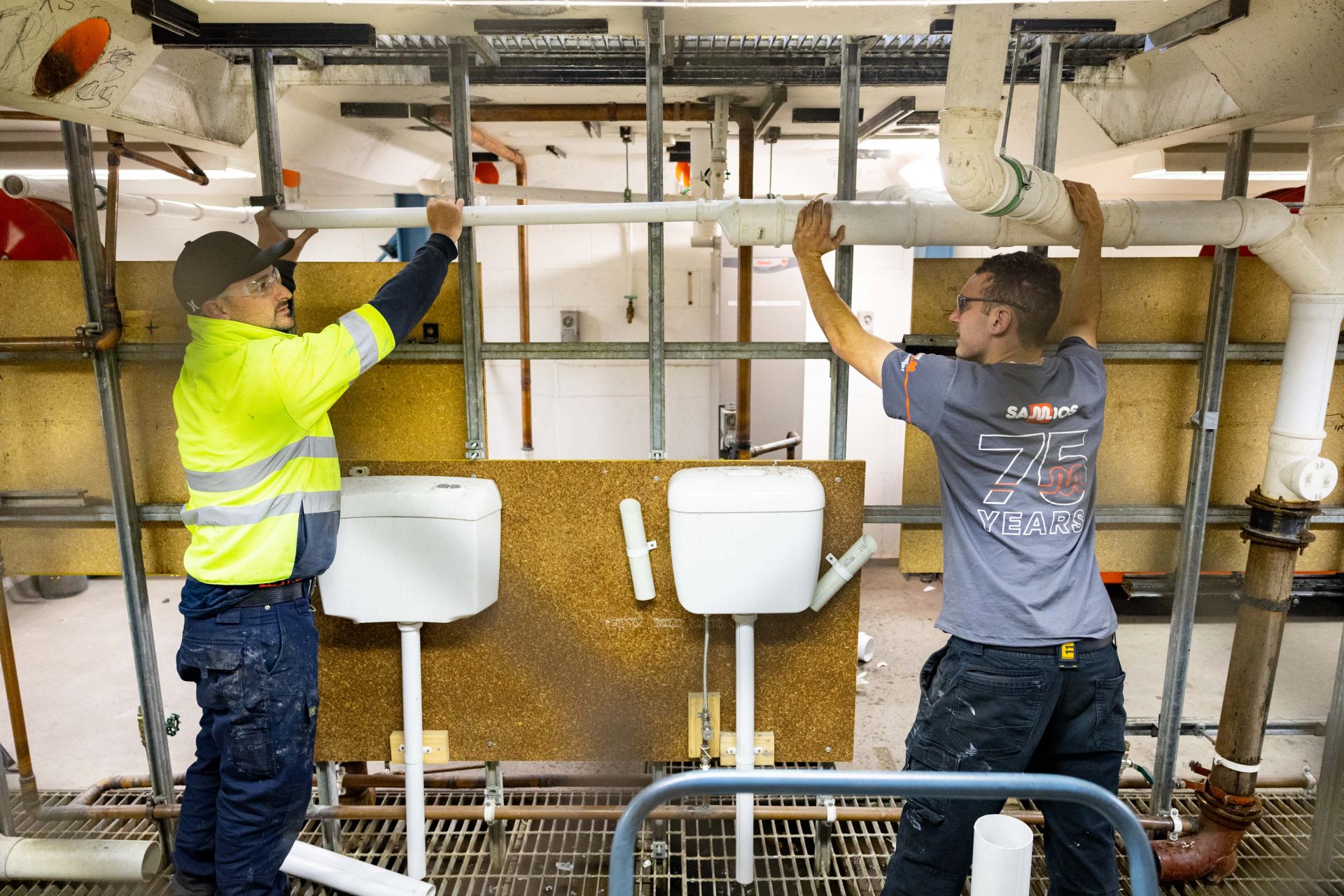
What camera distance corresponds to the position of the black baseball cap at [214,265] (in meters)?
1.63

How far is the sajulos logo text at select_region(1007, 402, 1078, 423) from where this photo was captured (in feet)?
4.87

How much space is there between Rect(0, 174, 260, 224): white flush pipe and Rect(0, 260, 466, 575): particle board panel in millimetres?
193

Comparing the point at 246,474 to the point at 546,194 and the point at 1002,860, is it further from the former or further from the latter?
the point at 546,194

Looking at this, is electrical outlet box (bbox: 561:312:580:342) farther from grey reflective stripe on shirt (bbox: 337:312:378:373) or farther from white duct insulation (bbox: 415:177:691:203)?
grey reflective stripe on shirt (bbox: 337:312:378:373)

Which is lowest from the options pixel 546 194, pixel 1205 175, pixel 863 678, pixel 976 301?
pixel 863 678

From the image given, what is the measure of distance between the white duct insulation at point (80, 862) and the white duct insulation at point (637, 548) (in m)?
1.42

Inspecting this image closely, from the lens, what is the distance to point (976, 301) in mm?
1614

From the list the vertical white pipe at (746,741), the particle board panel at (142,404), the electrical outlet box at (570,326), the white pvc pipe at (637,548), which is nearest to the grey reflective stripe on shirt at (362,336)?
the particle board panel at (142,404)

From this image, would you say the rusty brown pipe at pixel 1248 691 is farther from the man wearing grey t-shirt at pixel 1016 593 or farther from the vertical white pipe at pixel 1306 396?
the man wearing grey t-shirt at pixel 1016 593

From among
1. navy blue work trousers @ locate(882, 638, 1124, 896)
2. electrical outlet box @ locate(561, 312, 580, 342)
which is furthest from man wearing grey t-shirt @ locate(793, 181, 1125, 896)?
electrical outlet box @ locate(561, 312, 580, 342)

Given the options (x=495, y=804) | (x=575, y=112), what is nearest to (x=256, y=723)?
(x=495, y=804)

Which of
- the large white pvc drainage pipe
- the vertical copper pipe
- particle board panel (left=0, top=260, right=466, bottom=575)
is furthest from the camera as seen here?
the vertical copper pipe

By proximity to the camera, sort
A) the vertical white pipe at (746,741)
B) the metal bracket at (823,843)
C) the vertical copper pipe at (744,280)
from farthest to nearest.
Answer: the vertical copper pipe at (744,280), the metal bracket at (823,843), the vertical white pipe at (746,741)

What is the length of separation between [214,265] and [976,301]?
1546mm
